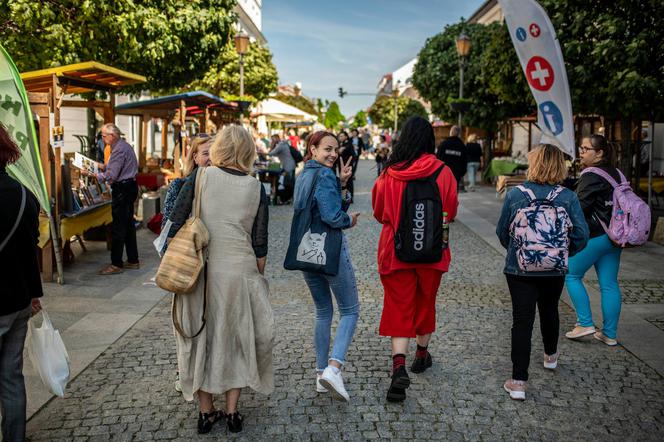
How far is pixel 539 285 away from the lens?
4277 mm

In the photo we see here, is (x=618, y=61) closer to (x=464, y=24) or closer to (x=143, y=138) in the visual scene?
(x=143, y=138)

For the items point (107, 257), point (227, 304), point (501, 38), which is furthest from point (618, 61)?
point (227, 304)

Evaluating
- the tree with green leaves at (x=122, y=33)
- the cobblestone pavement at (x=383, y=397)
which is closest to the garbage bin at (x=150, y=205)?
the tree with green leaves at (x=122, y=33)

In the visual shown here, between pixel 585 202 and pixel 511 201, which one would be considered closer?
pixel 511 201

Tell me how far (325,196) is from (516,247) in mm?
1264

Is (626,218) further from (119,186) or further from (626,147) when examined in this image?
(626,147)

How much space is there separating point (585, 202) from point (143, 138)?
13.0 metres

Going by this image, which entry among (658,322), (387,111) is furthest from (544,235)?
(387,111)

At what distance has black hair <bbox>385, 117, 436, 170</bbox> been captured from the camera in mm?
4027

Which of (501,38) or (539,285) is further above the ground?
(501,38)

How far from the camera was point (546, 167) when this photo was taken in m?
4.14

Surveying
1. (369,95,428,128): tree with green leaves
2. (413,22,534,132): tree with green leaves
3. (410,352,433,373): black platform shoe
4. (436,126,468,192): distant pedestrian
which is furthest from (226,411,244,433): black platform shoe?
(369,95,428,128): tree with green leaves

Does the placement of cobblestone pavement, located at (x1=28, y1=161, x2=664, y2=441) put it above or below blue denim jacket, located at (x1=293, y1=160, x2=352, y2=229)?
below

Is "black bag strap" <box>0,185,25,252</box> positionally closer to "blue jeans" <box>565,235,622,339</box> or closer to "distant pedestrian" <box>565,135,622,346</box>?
"distant pedestrian" <box>565,135,622,346</box>
